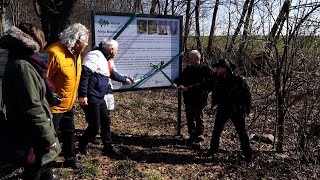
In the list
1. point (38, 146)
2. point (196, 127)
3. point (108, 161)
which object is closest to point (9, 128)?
point (38, 146)

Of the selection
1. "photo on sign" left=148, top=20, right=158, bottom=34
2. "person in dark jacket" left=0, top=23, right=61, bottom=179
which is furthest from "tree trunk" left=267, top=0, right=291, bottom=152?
"person in dark jacket" left=0, top=23, right=61, bottom=179

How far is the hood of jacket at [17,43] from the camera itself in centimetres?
290

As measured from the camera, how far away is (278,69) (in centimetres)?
508

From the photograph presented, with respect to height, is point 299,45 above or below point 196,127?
above

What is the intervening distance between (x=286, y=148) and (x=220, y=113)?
5.45ft

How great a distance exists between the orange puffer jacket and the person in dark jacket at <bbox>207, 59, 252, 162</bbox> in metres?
2.04

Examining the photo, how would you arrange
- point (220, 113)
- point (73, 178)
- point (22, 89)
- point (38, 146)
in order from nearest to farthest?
point (22, 89) < point (38, 146) < point (73, 178) < point (220, 113)

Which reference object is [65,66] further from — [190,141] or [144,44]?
[190,141]

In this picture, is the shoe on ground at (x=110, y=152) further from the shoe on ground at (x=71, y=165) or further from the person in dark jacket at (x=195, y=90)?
the person in dark jacket at (x=195, y=90)

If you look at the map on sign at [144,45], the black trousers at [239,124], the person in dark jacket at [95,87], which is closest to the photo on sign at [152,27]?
the map on sign at [144,45]

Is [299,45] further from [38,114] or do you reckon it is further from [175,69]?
[38,114]

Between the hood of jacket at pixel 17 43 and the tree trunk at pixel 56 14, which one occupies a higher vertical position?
the tree trunk at pixel 56 14

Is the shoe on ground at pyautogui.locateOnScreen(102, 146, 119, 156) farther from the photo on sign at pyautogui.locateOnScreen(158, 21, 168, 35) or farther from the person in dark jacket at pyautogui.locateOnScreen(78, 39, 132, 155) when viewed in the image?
the photo on sign at pyautogui.locateOnScreen(158, 21, 168, 35)

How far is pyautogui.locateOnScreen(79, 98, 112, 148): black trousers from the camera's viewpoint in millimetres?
4809
